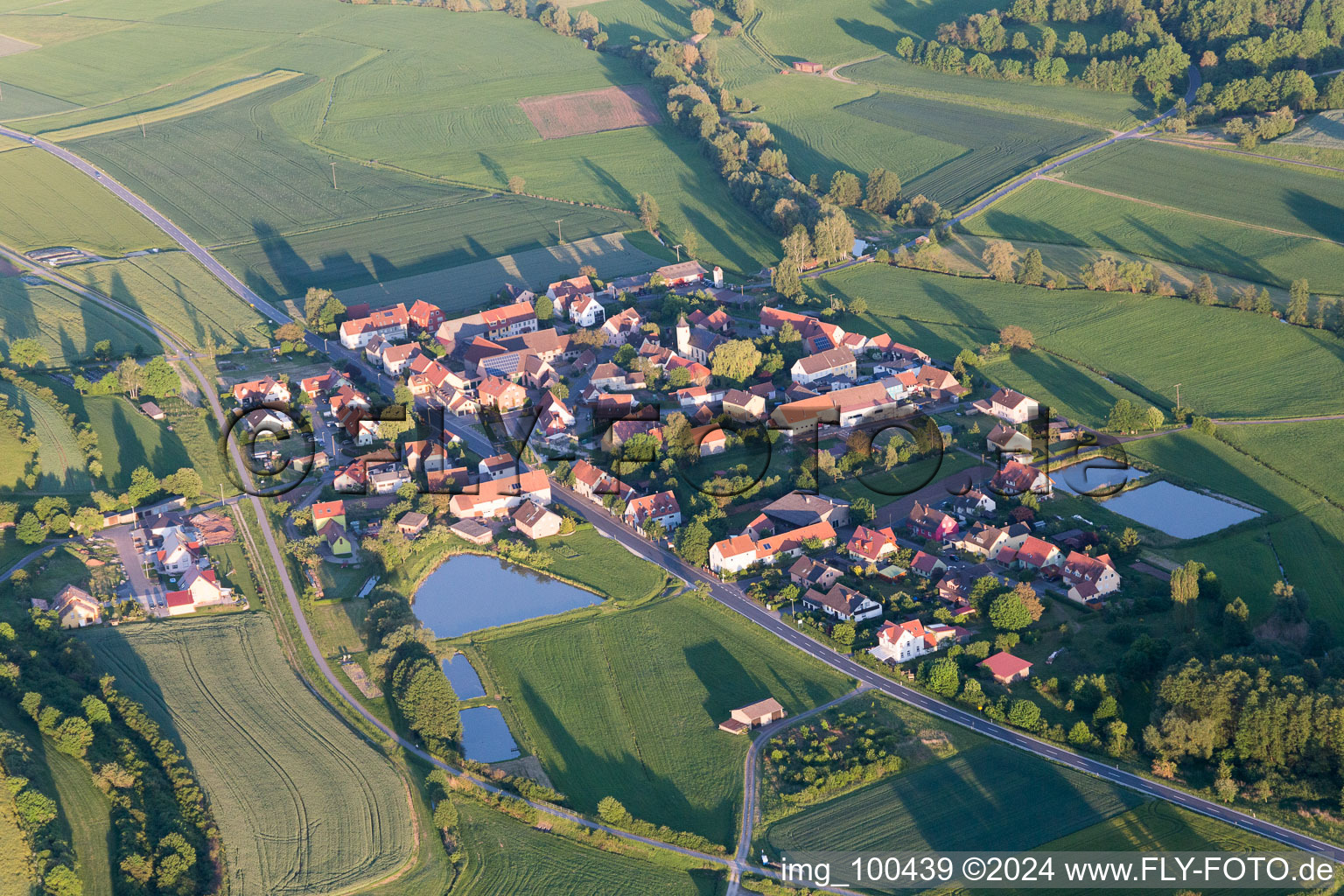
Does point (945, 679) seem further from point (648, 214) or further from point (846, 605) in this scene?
point (648, 214)

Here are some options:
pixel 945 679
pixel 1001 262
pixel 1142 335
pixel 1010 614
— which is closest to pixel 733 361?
pixel 1001 262

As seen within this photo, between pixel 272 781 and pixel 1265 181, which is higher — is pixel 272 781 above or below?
below

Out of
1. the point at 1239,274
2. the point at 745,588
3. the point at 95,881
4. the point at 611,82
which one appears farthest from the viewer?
the point at 611,82

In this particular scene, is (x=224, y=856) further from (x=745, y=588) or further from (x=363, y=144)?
(x=363, y=144)

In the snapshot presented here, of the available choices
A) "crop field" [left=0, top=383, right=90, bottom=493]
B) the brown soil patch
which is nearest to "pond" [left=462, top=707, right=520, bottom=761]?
"crop field" [left=0, top=383, right=90, bottom=493]

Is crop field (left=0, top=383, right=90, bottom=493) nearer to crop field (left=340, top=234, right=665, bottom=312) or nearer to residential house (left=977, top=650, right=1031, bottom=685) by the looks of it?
crop field (left=340, top=234, right=665, bottom=312)

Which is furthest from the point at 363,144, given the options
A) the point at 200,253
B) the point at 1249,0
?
the point at 1249,0

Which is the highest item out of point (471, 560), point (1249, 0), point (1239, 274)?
point (1249, 0)
